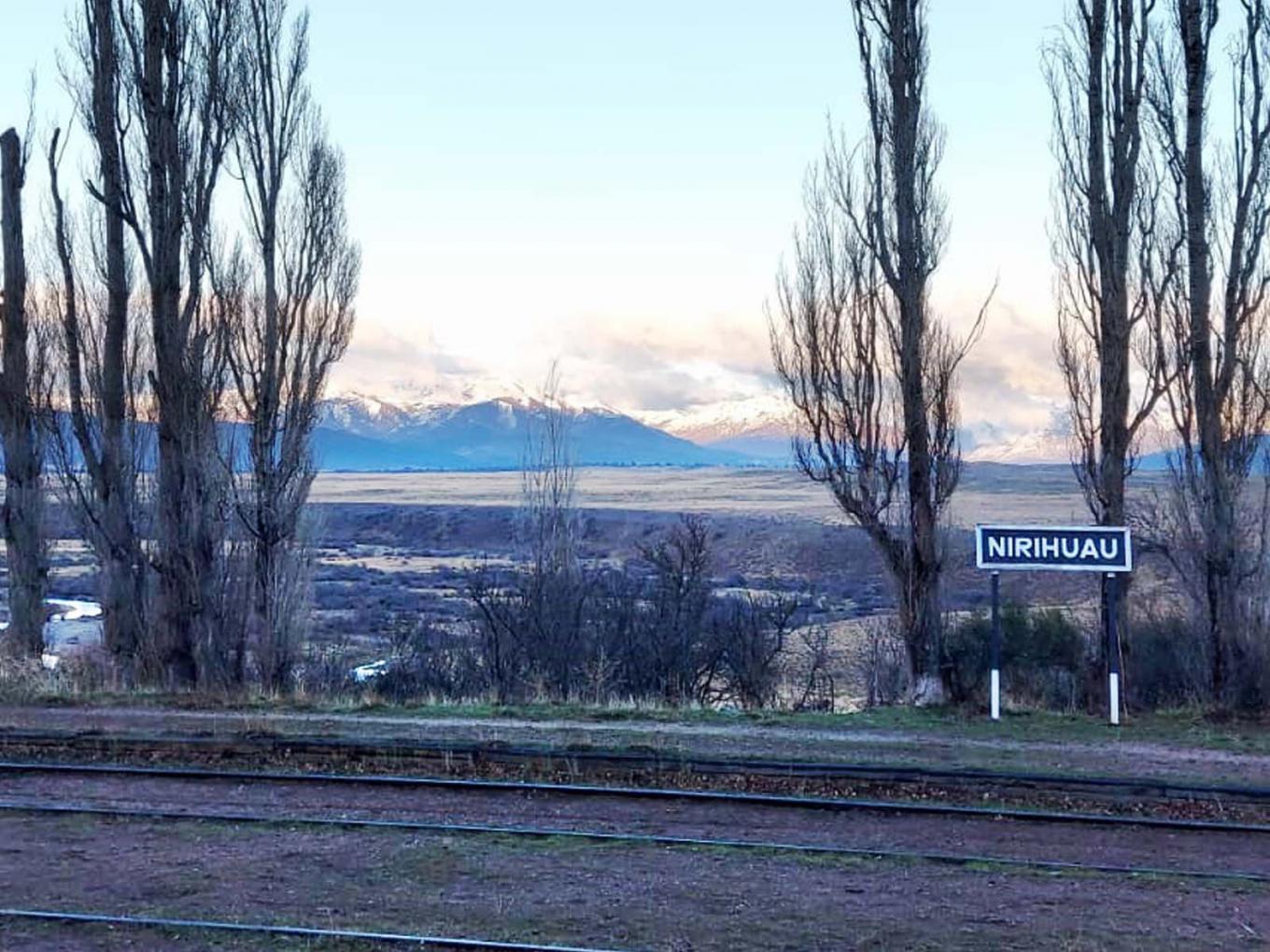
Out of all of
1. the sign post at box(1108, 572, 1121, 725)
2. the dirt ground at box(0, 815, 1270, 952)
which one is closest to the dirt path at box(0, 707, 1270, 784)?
the sign post at box(1108, 572, 1121, 725)

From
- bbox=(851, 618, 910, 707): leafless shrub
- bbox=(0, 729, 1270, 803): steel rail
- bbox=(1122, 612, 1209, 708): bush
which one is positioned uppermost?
bbox=(0, 729, 1270, 803): steel rail

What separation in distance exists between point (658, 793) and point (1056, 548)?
6.80 meters

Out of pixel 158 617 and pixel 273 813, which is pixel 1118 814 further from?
pixel 158 617

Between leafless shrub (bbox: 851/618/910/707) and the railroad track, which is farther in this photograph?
leafless shrub (bbox: 851/618/910/707)

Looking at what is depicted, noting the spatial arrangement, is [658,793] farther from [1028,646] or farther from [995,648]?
[1028,646]

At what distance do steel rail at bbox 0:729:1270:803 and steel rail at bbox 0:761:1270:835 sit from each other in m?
0.51

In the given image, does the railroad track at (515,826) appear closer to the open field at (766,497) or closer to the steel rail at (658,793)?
the steel rail at (658,793)

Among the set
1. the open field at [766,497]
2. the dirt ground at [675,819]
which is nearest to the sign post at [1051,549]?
the dirt ground at [675,819]

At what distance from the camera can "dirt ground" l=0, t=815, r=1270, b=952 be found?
9695 millimetres

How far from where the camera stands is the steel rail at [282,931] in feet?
30.1

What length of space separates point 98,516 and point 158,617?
3602 millimetres

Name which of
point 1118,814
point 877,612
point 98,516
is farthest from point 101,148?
point 877,612

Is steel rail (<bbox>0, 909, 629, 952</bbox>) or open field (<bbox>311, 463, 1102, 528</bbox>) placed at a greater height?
open field (<bbox>311, 463, 1102, 528</bbox>)

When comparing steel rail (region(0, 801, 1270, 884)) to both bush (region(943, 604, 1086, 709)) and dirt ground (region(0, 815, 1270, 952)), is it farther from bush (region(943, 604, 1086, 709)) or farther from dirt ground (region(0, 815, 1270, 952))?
bush (region(943, 604, 1086, 709))
